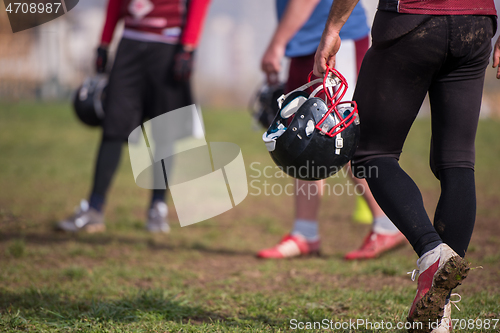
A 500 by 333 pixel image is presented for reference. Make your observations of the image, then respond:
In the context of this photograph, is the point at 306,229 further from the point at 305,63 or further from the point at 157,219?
the point at 157,219

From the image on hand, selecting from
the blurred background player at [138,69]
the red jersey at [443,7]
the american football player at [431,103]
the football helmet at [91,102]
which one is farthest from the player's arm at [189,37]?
the red jersey at [443,7]

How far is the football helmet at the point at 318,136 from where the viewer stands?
1.53 meters

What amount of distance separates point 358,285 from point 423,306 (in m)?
0.90

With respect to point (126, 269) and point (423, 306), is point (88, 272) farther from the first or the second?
point (423, 306)

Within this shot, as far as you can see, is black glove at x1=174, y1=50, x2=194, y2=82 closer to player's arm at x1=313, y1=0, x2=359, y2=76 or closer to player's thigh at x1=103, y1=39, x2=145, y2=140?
player's thigh at x1=103, y1=39, x2=145, y2=140

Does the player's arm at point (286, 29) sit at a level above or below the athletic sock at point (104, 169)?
above

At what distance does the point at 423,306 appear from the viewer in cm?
139

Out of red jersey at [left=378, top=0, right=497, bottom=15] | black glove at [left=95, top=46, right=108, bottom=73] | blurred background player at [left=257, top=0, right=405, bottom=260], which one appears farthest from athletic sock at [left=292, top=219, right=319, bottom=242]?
black glove at [left=95, top=46, right=108, bottom=73]

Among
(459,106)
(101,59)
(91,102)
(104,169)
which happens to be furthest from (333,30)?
(101,59)

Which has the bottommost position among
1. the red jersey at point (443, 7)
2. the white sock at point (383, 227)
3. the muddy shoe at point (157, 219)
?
the muddy shoe at point (157, 219)

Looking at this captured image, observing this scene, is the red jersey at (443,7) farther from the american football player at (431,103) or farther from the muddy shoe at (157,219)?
the muddy shoe at (157,219)

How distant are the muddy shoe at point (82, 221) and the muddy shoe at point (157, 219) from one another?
1.33ft

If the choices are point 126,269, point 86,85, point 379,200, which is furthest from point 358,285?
point 86,85

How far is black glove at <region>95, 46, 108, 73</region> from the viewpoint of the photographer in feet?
11.9
